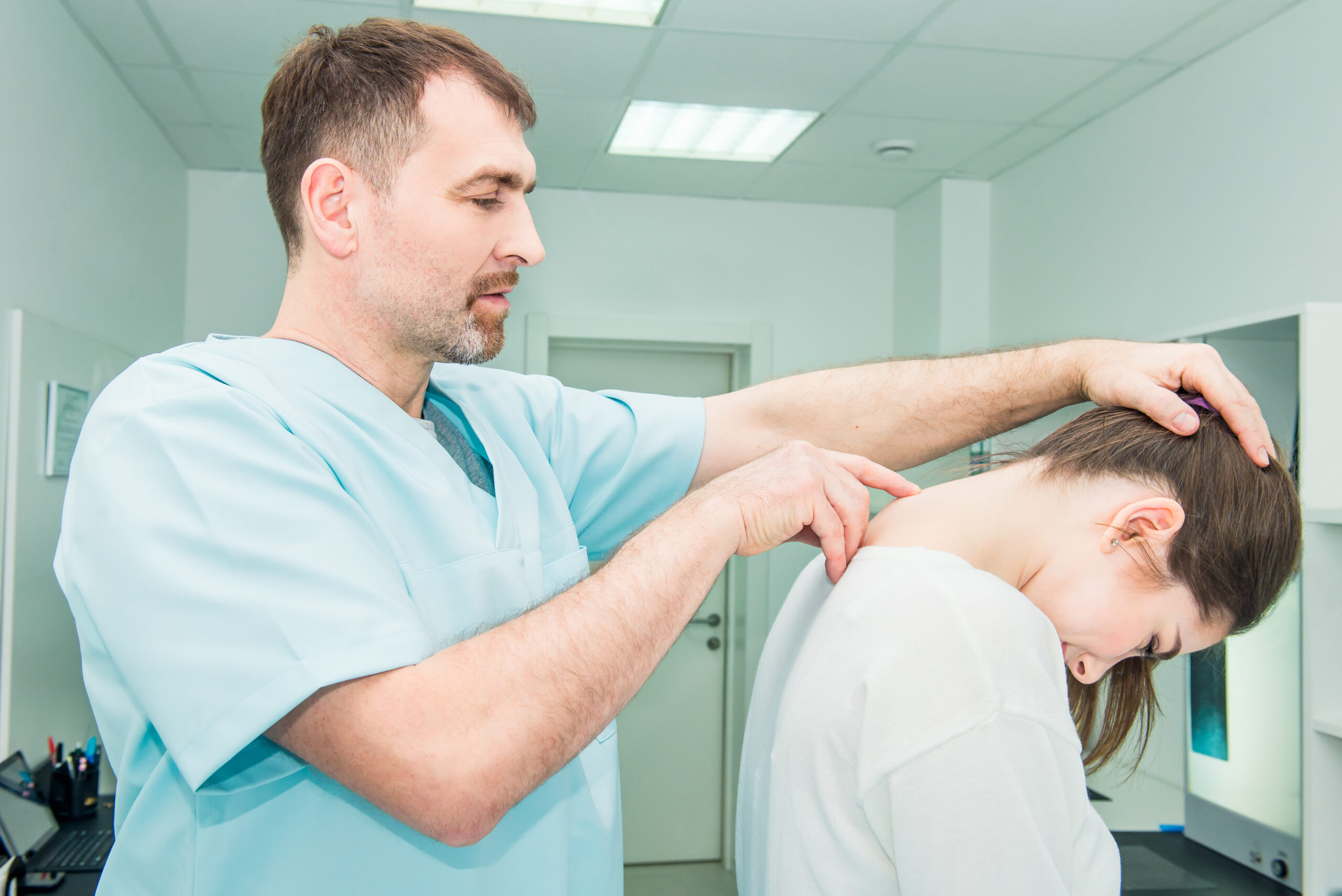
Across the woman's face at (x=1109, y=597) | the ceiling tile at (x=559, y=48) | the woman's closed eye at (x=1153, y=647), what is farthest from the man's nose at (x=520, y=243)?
the ceiling tile at (x=559, y=48)

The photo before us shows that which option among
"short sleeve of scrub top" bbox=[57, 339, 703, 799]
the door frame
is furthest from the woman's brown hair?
the door frame

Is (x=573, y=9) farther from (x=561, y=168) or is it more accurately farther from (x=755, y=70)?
(x=561, y=168)

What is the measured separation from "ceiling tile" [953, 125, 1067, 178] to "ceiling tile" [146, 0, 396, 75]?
2.06m

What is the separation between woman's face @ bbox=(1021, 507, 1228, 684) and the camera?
0.81 meters

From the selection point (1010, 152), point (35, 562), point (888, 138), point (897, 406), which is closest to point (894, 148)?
point (888, 138)

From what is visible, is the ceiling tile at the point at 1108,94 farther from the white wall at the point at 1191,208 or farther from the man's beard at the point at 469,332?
the man's beard at the point at 469,332

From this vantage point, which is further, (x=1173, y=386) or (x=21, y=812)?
(x=21, y=812)

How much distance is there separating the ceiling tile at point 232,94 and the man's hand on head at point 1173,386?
98.2 inches

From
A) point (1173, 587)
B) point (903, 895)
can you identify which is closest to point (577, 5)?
point (1173, 587)

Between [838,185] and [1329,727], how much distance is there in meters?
2.64

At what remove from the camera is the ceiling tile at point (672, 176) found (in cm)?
339

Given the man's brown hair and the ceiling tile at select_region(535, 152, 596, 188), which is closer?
the man's brown hair

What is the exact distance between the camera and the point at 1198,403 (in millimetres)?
857

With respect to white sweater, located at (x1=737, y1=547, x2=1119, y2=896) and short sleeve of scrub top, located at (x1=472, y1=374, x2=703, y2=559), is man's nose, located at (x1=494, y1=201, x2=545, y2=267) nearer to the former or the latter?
short sleeve of scrub top, located at (x1=472, y1=374, x2=703, y2=559)
